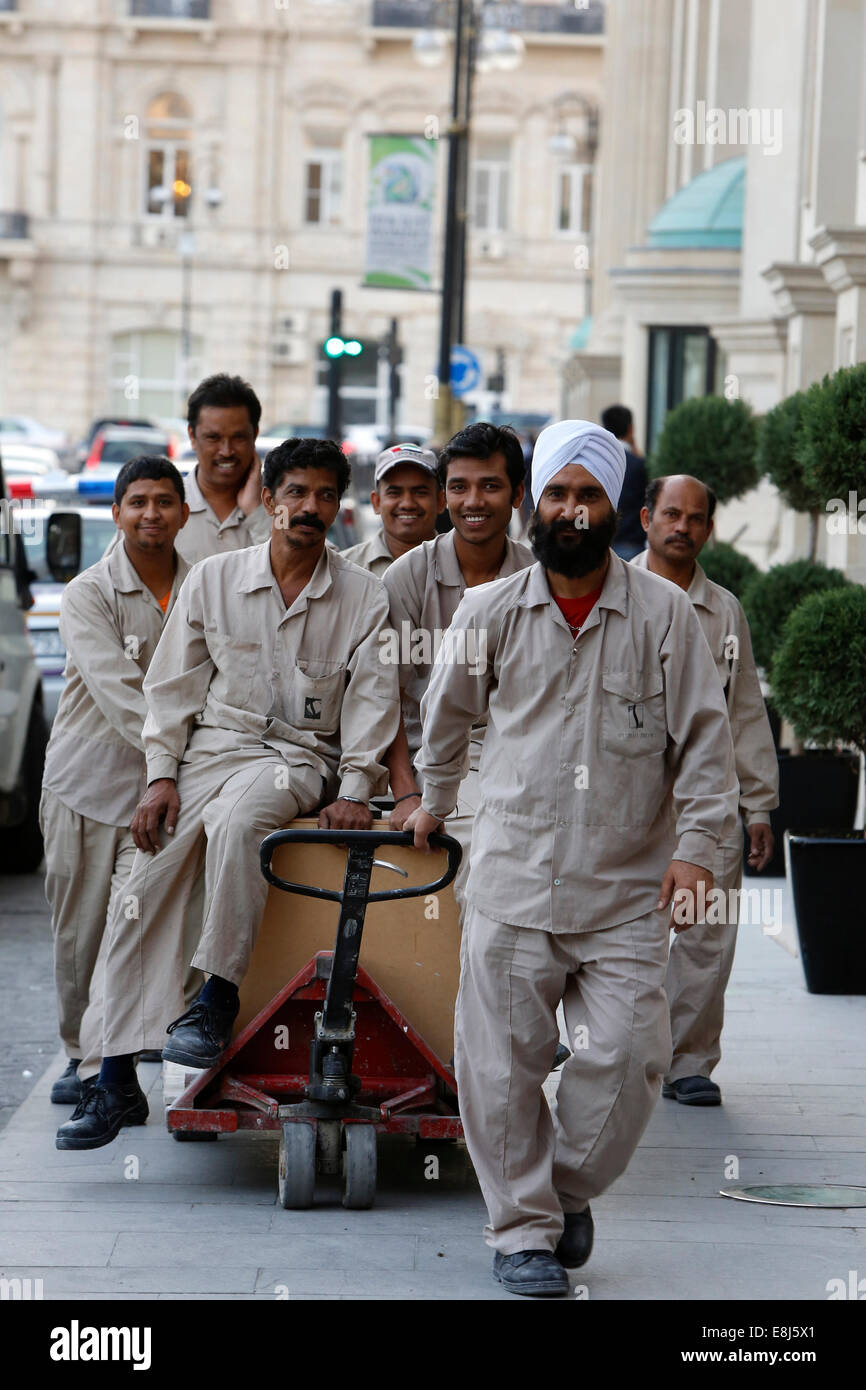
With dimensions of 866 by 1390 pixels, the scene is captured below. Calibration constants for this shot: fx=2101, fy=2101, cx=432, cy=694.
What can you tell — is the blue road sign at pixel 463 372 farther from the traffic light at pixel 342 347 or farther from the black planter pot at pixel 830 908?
the black planter pot at pixel 830 908

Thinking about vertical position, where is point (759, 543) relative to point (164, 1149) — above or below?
above

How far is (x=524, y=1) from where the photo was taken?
63.7m

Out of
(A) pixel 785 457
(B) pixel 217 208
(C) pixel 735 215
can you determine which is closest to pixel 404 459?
(A) pixel 785 457

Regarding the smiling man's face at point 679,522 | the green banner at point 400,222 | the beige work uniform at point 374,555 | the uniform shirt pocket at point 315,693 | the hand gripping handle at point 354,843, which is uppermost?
the green banner at point 400,222

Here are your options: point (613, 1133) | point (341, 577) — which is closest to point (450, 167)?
point (341, 577)

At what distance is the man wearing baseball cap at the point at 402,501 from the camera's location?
22.8 feet

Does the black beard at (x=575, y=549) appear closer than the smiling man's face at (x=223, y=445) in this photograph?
Yes

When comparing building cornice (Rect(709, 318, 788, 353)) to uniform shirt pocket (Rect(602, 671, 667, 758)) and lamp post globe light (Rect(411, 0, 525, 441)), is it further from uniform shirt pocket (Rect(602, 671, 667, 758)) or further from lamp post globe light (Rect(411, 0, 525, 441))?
uniform shirt pocket (Rect(602, 671, 667, 758))

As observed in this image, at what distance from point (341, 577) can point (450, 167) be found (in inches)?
709

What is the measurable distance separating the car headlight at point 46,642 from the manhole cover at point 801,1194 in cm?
792

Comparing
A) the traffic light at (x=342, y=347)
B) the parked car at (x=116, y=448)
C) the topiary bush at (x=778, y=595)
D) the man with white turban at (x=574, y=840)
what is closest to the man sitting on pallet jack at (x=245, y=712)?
the man with white turban at (x=574, y=840)

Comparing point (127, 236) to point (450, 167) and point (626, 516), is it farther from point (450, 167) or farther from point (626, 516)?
point (626, 516)

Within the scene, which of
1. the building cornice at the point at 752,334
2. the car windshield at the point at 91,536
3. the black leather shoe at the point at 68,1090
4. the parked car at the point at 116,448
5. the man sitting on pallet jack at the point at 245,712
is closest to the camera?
the man sitting on pallet jack at the point at 245,712

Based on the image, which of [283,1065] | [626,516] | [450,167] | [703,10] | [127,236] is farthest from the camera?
[127,236]
